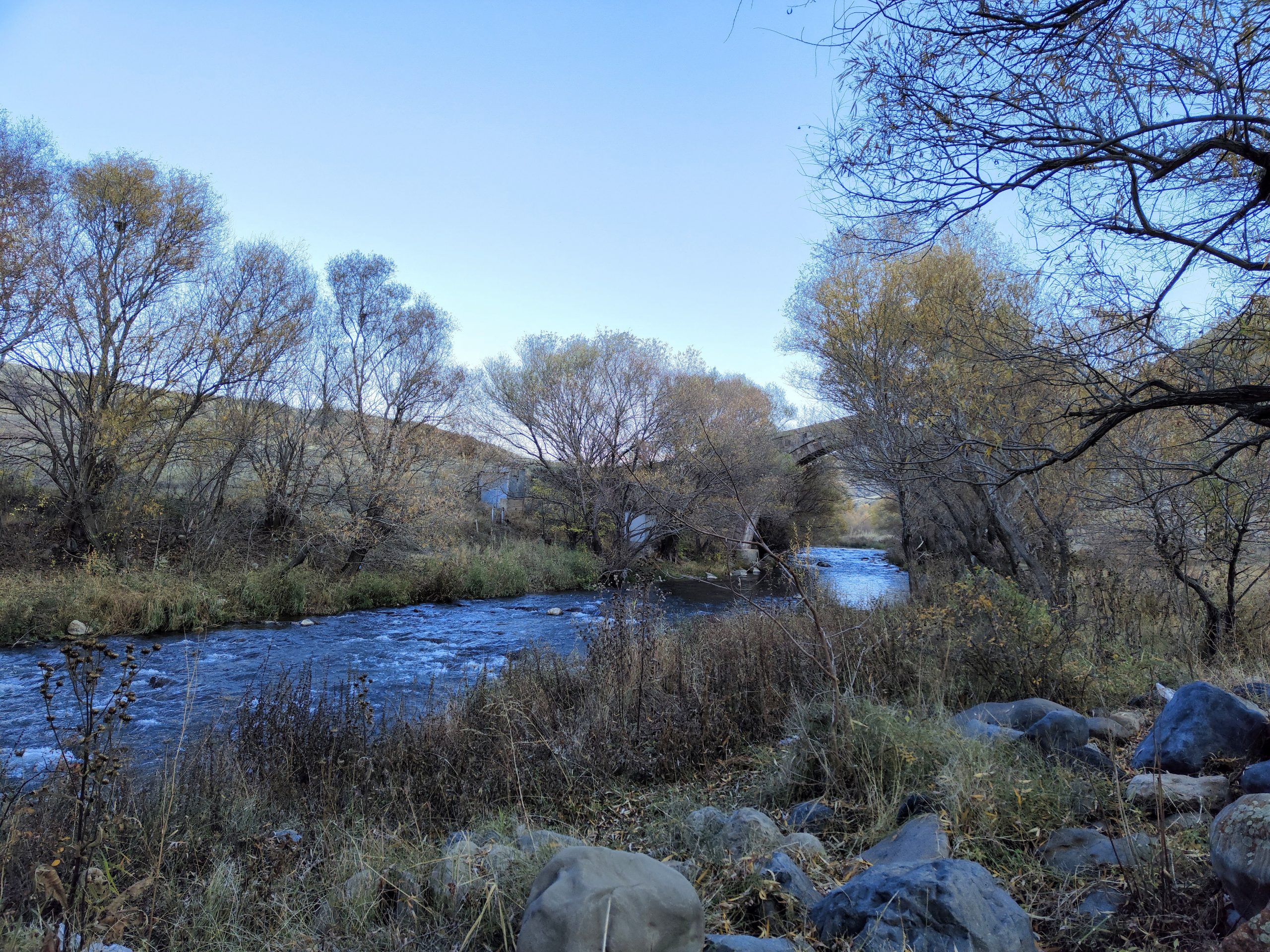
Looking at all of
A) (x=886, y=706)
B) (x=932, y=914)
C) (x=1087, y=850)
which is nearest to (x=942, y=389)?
(x=886, y=706)

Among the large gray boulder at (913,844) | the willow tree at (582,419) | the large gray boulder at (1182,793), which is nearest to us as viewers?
the large gray boulder at (913,844)

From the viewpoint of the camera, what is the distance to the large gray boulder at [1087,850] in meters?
2.90

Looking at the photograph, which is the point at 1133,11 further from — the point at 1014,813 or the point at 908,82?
the point at 1014,813

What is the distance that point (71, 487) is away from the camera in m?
16.6

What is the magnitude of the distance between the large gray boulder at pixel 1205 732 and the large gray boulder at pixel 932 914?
81.9 inches

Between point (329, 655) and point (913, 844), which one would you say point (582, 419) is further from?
point (913, 844)

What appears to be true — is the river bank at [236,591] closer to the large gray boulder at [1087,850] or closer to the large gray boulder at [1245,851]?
the large gray boulder at [1087,850]

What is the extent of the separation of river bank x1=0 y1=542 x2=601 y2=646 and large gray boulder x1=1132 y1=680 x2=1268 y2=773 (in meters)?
15.1

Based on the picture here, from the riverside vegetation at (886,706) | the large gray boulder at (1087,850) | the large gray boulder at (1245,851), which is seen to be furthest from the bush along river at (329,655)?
the large gray boulder at (1245,851)

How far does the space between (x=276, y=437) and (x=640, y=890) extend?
2030cm

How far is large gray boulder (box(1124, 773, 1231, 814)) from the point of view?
11.4ft

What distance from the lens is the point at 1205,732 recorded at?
157 inches

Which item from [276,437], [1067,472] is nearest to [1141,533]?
[1067,472]

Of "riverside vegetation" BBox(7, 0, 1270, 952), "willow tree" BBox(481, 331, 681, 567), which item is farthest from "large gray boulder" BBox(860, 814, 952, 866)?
"willow tree" BBox(481, 331, 681, 567)
